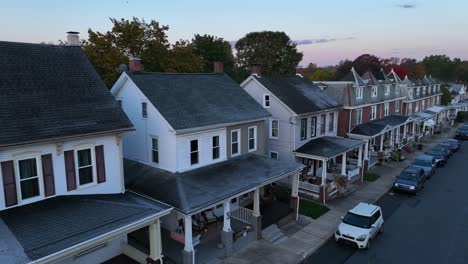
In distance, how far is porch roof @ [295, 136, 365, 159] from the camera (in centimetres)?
2384

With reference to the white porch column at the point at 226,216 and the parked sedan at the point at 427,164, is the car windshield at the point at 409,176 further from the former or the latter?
the white porch column at the point at 226,216

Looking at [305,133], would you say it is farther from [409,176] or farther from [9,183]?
[9,183]

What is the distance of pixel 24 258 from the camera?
9445mm

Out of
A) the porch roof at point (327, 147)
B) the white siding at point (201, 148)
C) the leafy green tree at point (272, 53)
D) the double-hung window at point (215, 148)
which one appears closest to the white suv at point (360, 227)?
the porch roof at point (327, 147)

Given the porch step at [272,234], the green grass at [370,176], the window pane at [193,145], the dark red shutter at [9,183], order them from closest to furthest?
the dark red shutter at [9,183]
the window pane at [193,145]
the porch step at [272,234]
the green grass at [370,176]

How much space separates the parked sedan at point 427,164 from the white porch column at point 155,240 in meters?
25.4

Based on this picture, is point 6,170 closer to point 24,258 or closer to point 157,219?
point 24,258

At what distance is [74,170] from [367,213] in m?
14.8

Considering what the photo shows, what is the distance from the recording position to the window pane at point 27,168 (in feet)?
39.7

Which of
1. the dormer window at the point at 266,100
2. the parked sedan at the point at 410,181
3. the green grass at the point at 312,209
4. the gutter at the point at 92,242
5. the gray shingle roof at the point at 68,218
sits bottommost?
the green grass at the point at 312,209

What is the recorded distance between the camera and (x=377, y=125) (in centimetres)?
3419

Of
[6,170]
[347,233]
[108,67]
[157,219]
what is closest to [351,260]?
[347,233]

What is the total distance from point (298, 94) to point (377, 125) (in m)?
12.3

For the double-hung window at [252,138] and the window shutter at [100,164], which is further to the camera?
the double-hung window at [252,138]
